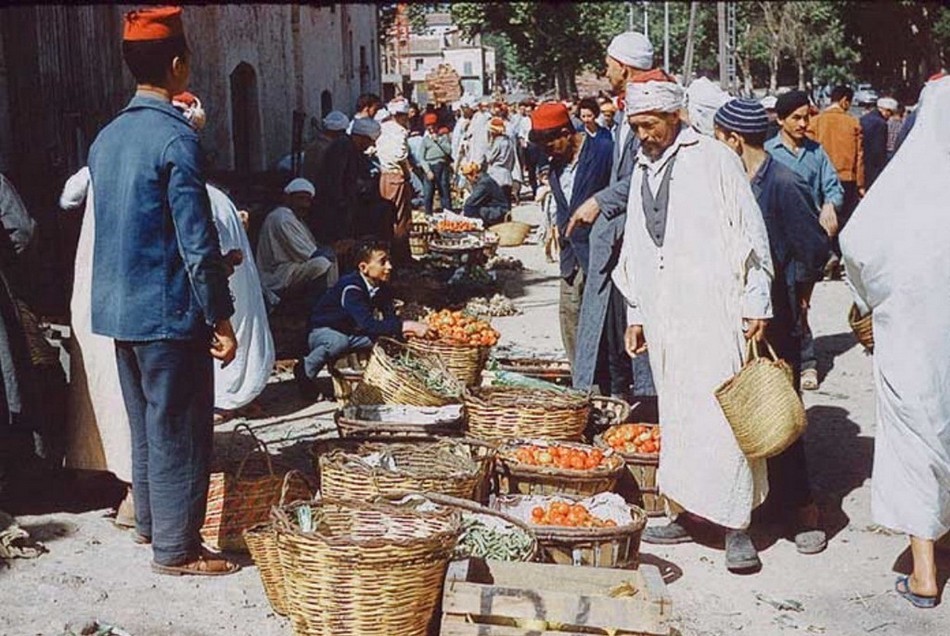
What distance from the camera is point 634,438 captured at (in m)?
6.61

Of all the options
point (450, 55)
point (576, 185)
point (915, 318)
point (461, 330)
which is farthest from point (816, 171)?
point (450, 55)

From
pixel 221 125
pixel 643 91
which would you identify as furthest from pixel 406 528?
pixel 221 125

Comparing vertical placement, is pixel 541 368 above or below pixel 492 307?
above

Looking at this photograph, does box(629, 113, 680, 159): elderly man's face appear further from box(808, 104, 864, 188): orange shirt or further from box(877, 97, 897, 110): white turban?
box(877, 97, 897, 110): white turban

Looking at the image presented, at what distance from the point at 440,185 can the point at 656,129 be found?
593 inches

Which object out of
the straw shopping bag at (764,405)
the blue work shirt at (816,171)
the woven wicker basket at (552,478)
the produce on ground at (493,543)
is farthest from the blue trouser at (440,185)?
the produce on ground at (493,543)

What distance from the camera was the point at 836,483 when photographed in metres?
7.10

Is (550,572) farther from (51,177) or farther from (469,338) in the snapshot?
(51,177)

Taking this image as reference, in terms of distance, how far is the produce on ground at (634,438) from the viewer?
655 cm

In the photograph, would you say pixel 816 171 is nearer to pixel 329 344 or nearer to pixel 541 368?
pixel 541 368

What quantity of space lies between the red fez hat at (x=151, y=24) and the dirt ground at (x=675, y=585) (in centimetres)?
230

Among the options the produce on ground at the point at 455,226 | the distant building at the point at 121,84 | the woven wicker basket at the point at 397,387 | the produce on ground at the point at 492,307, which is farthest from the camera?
the produce on ground at the point at 455,226

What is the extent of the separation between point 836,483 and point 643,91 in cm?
283

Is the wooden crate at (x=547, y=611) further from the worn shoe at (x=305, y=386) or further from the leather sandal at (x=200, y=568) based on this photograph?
the worn shoe at (x=305, y=386)
